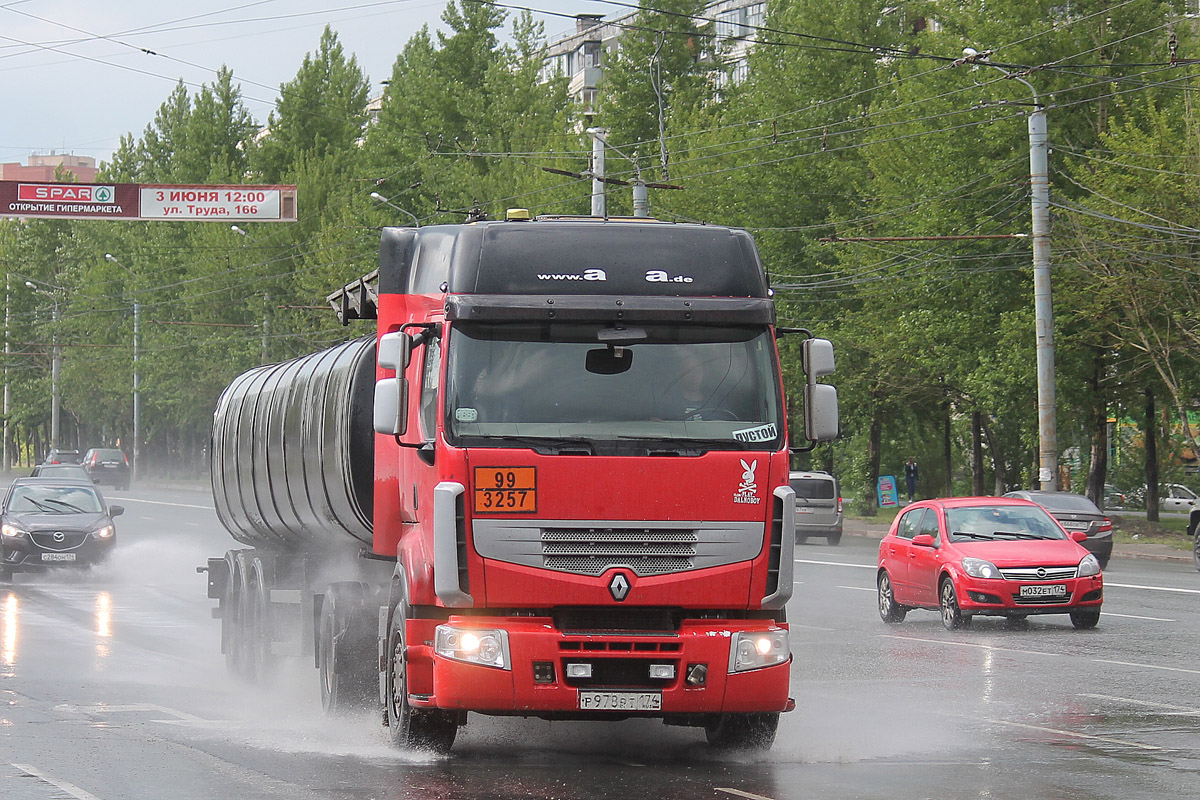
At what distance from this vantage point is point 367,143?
262ft

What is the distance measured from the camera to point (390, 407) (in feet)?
32.6

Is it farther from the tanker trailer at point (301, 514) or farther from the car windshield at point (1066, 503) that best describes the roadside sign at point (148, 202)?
the tanker trailer at point (301, 514)

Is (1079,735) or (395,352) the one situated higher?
(395,352)

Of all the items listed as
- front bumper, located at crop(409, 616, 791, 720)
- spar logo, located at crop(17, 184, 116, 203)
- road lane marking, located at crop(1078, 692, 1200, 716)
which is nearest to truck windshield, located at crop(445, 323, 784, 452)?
front bumper, located at crop(409, 616, 791, 720)

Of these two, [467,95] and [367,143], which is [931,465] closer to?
[467,95]

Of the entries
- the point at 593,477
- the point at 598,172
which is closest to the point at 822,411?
the point at 593,477

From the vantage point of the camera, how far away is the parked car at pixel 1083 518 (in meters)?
30.6

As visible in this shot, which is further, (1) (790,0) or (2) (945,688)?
(1) (790,0)

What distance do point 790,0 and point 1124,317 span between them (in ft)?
71.5

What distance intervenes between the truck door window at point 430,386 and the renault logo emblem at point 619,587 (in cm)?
131

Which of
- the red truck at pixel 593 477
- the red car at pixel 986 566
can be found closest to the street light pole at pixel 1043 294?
the red car at pixel 986 566

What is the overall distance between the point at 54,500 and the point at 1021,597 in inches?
669

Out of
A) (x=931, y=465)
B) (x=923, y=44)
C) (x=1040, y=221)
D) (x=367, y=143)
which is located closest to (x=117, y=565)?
(x=1040, y=221)

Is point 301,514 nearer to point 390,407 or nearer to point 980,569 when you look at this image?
point 390,407
